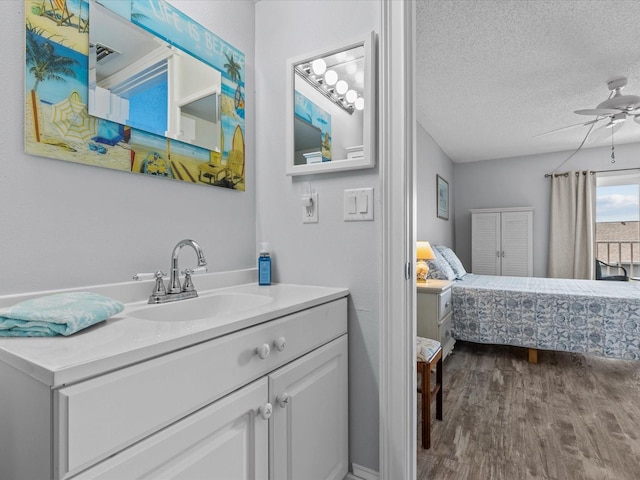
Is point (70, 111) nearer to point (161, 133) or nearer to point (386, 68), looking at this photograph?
point (161, 133)

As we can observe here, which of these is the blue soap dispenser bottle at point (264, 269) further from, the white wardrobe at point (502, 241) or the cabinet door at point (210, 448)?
the white wardrobe at point (502, 241)

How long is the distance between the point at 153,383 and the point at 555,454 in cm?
203

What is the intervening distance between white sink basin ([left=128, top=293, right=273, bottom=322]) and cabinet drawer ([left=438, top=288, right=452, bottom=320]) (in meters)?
2.01

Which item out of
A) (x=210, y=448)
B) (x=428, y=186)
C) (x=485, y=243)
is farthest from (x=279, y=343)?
(x=485, y=243)

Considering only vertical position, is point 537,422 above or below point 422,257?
below

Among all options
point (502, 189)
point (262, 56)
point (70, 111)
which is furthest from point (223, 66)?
point (502, 189)

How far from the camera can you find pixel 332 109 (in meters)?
1.46

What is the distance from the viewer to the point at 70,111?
1.01m

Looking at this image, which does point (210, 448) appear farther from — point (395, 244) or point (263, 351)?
point (395, 244)

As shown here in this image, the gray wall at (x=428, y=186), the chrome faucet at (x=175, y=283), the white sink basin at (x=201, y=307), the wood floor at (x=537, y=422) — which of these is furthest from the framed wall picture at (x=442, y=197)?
the chrome faucet at (x=175, y=283)

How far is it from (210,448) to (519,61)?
3273 mm

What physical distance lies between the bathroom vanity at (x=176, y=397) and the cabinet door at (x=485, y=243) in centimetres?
492

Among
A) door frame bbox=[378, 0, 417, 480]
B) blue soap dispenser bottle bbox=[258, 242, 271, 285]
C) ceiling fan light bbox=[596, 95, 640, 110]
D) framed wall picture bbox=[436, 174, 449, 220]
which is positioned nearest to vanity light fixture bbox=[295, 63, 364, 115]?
door frame bbox=[378, 0, 417, 480]

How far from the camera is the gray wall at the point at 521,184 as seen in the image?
16.9 ft
